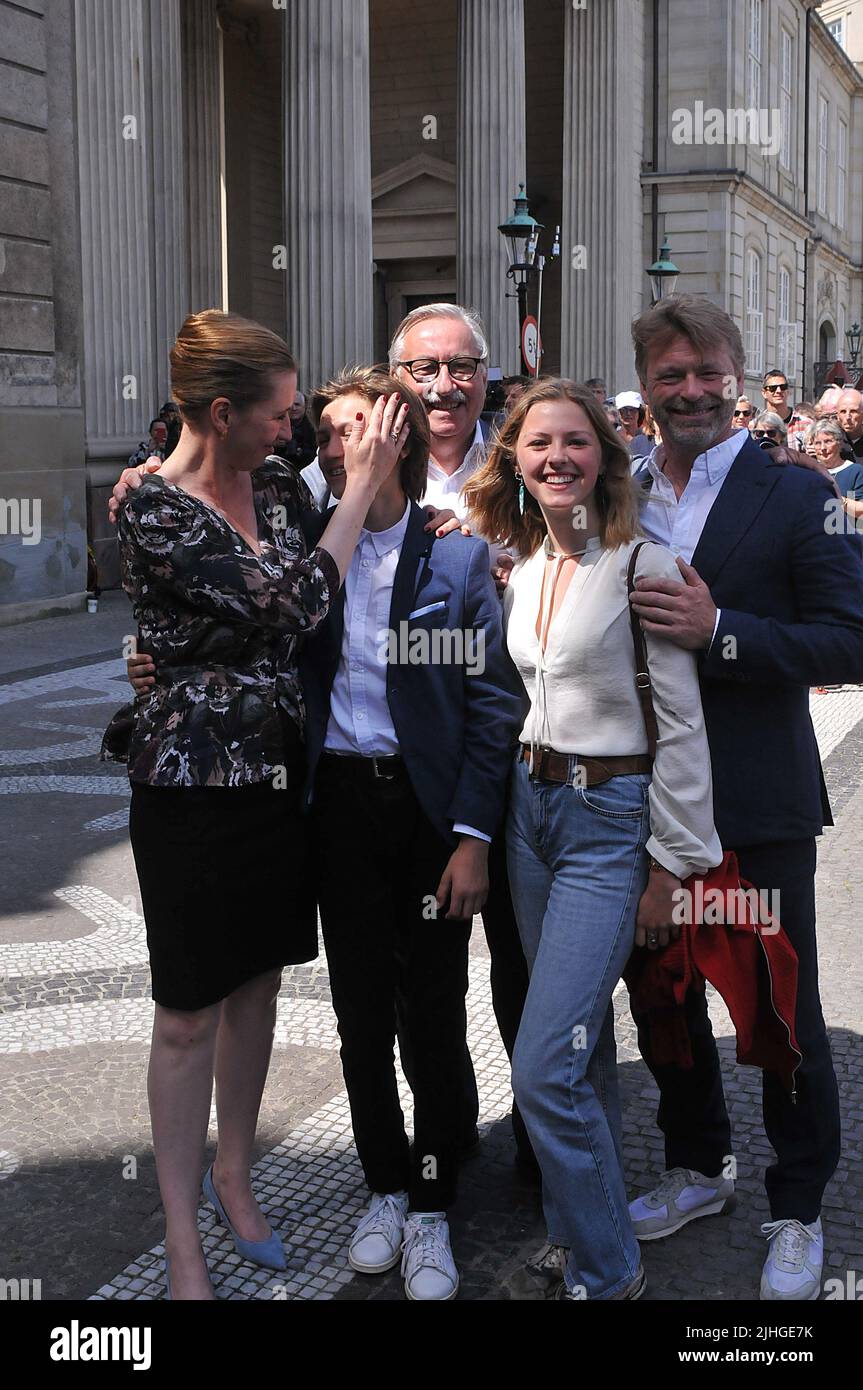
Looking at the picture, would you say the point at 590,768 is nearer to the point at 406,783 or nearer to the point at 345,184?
the point at 406,783

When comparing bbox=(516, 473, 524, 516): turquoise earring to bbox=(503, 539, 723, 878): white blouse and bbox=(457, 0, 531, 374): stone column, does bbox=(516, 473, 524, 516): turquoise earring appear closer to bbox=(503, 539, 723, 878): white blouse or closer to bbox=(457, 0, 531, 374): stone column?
bbox=(503, 539, 723, 878): white blouse

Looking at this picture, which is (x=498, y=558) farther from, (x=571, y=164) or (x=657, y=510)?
(x=571, y=164)

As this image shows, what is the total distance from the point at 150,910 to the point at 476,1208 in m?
1.16

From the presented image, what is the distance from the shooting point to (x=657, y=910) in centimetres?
292

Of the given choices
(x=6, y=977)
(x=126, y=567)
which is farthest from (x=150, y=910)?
(x=6, y=977)

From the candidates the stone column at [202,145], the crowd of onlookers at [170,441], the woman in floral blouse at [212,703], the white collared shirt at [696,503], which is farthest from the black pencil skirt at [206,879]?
the stone column at [202,145]

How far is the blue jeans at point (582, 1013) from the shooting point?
9.37 ft

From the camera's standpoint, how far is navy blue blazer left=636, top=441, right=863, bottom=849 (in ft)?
9.76

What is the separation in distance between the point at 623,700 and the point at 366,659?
1.96 ft

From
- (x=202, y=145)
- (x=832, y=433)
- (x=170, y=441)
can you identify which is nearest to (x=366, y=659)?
(x=832, y=433)

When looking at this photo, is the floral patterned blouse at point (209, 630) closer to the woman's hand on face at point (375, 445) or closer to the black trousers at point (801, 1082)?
the woman's hand on face at point (375, 445)

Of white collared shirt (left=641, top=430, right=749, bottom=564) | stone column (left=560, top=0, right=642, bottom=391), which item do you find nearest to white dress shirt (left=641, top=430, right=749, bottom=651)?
white collared shirt (left=641, top=430, right=749, bottom=564)

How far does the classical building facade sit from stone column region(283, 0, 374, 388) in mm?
32

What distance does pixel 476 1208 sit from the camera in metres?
3.51
